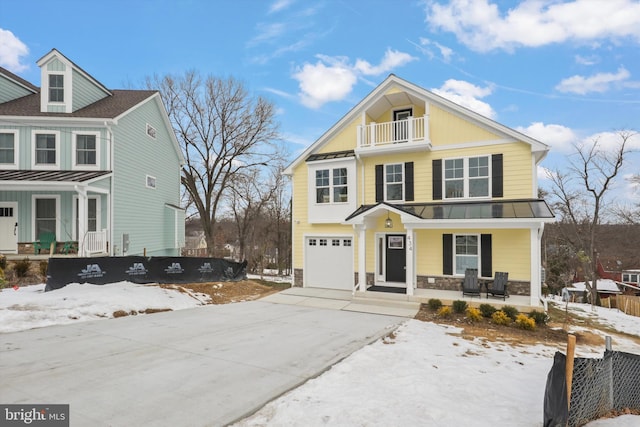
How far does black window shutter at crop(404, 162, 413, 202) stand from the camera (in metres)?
13.0

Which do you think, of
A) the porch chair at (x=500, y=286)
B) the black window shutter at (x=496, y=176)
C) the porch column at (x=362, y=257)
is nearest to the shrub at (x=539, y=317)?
the porch chair at (x=500, y=286)

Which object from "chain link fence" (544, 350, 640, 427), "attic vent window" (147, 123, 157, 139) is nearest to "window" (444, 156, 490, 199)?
"chain link fence" (544, 350, 640, 427)

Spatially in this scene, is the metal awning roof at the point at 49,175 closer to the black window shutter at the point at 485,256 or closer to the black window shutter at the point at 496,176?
the black window shutter at the point at 485,256

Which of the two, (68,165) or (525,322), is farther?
(68,165)

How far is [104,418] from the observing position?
3.73 meters

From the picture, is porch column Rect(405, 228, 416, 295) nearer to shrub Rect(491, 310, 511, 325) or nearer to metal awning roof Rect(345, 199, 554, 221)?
metal awning roof Rect(345, 199, 554, 221)

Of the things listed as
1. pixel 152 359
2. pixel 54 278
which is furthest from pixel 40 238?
pixel 152 359

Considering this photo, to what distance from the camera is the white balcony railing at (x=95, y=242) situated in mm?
12789

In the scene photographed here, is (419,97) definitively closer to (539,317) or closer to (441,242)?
(441,242)

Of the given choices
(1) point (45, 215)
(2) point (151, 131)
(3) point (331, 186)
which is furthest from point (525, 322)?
(2) point (151, 131)

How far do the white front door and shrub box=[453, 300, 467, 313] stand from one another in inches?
689

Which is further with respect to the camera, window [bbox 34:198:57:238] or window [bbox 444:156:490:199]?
window [bbox 34:198:57:238]

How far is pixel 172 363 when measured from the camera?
5.52m

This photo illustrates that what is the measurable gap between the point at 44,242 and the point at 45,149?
417 centimetres
